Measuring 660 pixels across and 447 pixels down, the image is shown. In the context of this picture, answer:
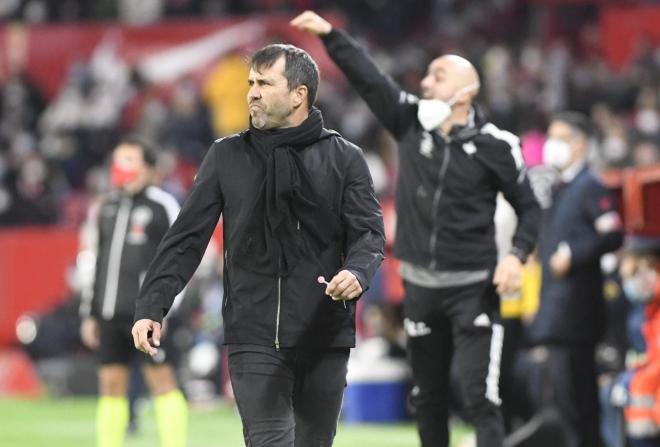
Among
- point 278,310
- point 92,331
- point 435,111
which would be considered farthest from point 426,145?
point 92,331

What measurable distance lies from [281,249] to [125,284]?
15.0 feet

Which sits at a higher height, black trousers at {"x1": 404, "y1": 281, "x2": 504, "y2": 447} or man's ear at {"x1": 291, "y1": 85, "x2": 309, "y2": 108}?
man's ear at {"x1": 291, "y1": 85, "x2": 309, "y2": 108}

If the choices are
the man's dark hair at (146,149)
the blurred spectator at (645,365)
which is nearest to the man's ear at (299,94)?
the blurred spectator at (645,365)

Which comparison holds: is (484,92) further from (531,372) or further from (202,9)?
(531,372)

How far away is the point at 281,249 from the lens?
21.6 feet

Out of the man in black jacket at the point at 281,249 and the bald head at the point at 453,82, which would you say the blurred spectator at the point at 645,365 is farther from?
the man in black jacket at the point at 281,249

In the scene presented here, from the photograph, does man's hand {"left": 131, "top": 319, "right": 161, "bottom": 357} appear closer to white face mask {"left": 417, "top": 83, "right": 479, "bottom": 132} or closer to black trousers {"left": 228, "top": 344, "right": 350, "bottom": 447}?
black trousers {"left": 228, "top": 344, "right": 350, "bottom": 447}

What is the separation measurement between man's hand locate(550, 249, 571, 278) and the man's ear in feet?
Result: 13.5

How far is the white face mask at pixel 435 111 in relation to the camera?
8.75 m

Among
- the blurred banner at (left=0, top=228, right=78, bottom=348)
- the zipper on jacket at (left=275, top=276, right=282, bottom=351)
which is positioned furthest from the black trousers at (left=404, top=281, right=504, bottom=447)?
the blurred banner at (left=0, top=228, right=78, bottom=348)

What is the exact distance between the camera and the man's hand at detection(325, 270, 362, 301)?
629 centimetres

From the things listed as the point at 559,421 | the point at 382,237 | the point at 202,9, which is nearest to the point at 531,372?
the point at 559,421

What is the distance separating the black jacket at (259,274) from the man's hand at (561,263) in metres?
3.85

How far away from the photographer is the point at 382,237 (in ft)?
22.1
